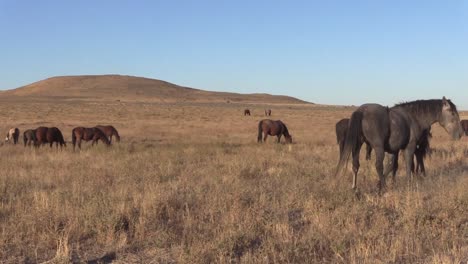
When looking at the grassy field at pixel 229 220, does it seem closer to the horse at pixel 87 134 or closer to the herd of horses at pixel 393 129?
the herd of horses at pixel 393 129

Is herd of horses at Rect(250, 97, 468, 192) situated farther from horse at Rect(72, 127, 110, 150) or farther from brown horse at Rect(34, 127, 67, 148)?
brown horse at Rect(34, 127, 67, 148)

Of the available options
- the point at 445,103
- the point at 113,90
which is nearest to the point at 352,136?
the point at 445,103

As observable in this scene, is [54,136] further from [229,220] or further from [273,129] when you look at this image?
[229,220]

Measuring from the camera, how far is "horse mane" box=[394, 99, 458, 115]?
10.5m

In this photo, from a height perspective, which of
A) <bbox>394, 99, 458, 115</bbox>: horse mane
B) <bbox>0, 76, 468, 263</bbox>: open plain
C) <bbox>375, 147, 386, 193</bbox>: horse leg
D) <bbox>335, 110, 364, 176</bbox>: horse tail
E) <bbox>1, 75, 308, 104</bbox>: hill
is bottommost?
<bbox>0, 76, 468, 263</bbox>: open plain

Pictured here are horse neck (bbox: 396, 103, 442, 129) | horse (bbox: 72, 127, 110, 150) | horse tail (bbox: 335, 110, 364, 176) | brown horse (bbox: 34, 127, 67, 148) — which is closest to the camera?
horse tail (bbox: 335, 110, 364, 176)

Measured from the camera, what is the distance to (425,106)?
34.7 ft

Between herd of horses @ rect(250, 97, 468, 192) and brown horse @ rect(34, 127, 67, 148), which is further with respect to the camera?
Answer: brown horse @ rect(34, 127, 67, 148)

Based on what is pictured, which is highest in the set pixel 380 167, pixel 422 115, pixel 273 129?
pixel 422 115

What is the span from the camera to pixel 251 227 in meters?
6.18

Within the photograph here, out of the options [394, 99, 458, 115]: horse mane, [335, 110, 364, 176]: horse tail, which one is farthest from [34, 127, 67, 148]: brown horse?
[394, 99, 458, 115]: horse mane

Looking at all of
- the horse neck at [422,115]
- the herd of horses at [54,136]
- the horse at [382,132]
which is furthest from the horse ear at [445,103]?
the herd of horses at [54,136]

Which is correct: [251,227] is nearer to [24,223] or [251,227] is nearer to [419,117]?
[24,223]

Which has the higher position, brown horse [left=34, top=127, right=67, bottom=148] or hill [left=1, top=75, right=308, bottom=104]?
hill [left=1, top=75, right=308, bottom=104]
